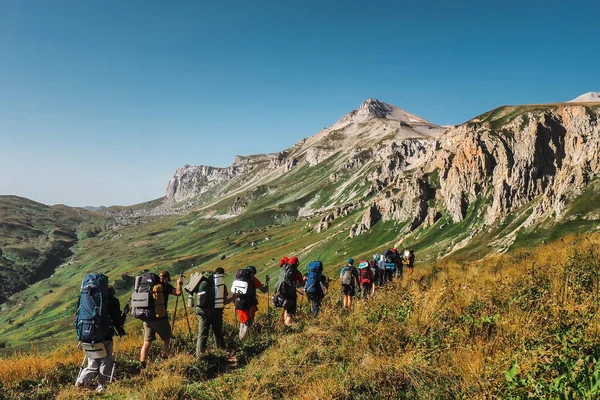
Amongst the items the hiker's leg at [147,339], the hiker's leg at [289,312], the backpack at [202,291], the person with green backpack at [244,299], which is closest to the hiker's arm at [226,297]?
the person with green backpack at [244,299]

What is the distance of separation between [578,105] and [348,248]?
13471cm

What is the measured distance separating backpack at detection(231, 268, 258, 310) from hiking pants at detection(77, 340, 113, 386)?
15.7 ft

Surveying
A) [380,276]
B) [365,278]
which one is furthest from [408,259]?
[365,278]

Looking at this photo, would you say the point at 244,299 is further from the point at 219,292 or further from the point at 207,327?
the point at 207,327

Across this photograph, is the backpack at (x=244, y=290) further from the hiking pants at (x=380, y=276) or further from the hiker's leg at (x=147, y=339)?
the hiking pants at (x=380, y=276)

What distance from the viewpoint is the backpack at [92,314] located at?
990 centimetres

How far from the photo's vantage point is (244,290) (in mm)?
14031

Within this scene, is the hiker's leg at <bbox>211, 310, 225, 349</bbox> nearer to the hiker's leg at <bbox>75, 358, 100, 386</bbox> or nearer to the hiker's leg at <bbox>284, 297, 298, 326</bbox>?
the hiker's leg at <bbox>284, 297, 298, 326</bbox>

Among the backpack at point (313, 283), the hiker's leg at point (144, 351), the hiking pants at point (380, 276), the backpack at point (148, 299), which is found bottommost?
the hiking pants at point (380, 276)

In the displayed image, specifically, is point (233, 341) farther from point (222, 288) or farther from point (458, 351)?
point (458, 351)

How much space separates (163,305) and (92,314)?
249 cm

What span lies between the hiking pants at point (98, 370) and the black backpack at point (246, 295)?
4.79 metres

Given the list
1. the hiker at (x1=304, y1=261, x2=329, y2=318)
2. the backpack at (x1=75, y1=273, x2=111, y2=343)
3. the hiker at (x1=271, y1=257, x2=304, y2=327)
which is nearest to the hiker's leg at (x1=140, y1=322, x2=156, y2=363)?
the backpack at (x1=75, y1=273, x2=111, y2=343)

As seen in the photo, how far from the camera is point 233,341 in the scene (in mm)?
13633
